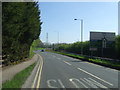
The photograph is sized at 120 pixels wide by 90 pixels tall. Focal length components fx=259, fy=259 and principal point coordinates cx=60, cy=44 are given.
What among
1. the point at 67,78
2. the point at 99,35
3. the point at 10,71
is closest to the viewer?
the point at 67,78

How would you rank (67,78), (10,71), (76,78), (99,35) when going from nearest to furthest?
1. (67,78)
2. (76,78)
3. (10,71)
4. (99,35)

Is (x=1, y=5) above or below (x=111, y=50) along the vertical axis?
above

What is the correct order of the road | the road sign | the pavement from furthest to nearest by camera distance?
the road sign → the road → the pavement

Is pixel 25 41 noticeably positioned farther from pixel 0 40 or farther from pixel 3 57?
pixel 0 40

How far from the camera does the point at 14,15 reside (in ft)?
68.1

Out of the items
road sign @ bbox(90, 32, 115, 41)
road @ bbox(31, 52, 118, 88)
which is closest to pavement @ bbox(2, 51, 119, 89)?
road @ bbox(31, 52, 118, 88)

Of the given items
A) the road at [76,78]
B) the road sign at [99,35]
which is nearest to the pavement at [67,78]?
the road at [76,78]

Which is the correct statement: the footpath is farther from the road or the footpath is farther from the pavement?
the road

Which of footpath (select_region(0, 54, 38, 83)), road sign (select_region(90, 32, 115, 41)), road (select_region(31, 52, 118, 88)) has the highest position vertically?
road sign (select_region(90, 32, 115, 41))

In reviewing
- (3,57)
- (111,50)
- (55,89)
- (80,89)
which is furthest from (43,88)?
(111,50)

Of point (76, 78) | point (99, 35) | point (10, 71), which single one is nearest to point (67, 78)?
point (76, 78)

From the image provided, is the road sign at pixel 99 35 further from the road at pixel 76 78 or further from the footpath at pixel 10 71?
the footpath at pixel 10 71

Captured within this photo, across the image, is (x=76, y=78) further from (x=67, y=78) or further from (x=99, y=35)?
(x=99, y=35)

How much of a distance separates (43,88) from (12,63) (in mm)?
15326
